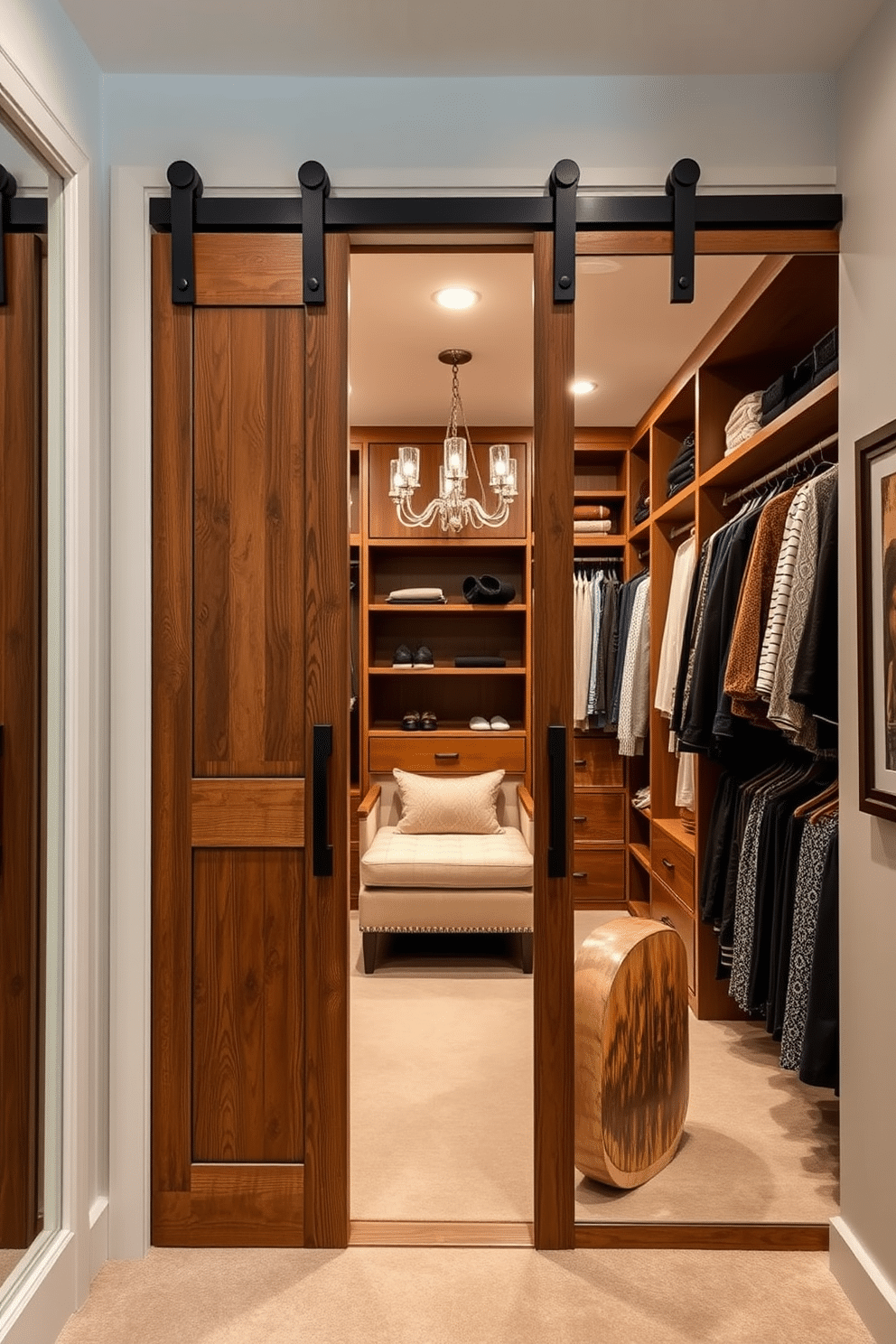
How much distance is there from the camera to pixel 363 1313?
1866 mm

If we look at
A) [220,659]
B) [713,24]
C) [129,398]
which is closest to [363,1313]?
[220,659]

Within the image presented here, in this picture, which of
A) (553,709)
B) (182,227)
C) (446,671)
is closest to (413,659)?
(446,671)

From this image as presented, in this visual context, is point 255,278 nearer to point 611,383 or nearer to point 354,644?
point 611,383

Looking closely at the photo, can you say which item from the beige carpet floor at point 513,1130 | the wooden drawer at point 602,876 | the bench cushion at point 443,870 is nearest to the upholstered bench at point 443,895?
the bench cushion at point 443,870

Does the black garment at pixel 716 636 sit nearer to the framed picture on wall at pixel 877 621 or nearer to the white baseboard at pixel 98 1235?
the framed picture on wall at pixel 877 621

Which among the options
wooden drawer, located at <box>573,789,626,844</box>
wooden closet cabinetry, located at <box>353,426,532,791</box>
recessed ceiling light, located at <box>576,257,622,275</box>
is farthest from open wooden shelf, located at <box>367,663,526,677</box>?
recessed ceiling light, located at <box>576,257,622,275</box>

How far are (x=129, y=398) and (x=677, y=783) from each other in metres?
1.92

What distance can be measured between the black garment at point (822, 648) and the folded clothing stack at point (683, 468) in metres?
0.73

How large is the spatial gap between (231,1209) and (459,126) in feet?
8.05

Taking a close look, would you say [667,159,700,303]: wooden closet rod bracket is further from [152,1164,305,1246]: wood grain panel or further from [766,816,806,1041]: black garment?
[152,1164,305,1246]: wood grain panel

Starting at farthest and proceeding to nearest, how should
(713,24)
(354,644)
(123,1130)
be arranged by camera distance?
(354,644) < (123,1130) < (713,24)

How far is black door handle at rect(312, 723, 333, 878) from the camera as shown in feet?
6.81

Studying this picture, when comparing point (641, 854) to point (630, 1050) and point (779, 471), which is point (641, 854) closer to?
point (630, 1050)

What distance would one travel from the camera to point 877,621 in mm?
1867
